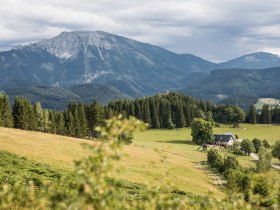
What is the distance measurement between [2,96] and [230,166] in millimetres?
64092

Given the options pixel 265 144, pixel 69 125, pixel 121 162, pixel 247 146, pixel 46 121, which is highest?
pixel 46 121

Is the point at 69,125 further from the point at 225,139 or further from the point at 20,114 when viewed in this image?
the point at 225,139

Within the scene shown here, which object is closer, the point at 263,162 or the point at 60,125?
the point at 263,162

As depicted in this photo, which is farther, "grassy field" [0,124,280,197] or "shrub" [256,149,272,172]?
"shrub" [256,149,272,172]

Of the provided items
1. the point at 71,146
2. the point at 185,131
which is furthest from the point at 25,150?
the point at 185,131

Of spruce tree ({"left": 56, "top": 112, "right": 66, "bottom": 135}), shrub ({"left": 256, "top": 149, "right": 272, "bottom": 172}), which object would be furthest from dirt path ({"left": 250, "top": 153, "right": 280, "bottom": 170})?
spruce tree ({"left": 56, "top": 112, "right": 66, "bottom": 135})

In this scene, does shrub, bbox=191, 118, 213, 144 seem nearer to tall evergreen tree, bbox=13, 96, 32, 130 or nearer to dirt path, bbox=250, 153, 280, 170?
dirt path, bbox=250, 153, 280, 170

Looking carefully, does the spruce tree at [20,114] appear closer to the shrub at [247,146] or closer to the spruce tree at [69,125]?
the spruce tree at [69,125]

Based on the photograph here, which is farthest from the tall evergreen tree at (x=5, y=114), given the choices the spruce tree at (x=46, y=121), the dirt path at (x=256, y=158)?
the dirt path at (x=256, y=158)

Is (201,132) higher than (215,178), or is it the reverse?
(201,132)

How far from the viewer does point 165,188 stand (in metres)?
7.41

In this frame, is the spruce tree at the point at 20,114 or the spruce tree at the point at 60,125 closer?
the spruce tree at the point at 20,114

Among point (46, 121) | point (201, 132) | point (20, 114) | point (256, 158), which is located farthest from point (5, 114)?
point (256, 158)

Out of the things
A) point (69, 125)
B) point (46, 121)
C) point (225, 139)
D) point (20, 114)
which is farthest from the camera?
point (225, 139)
